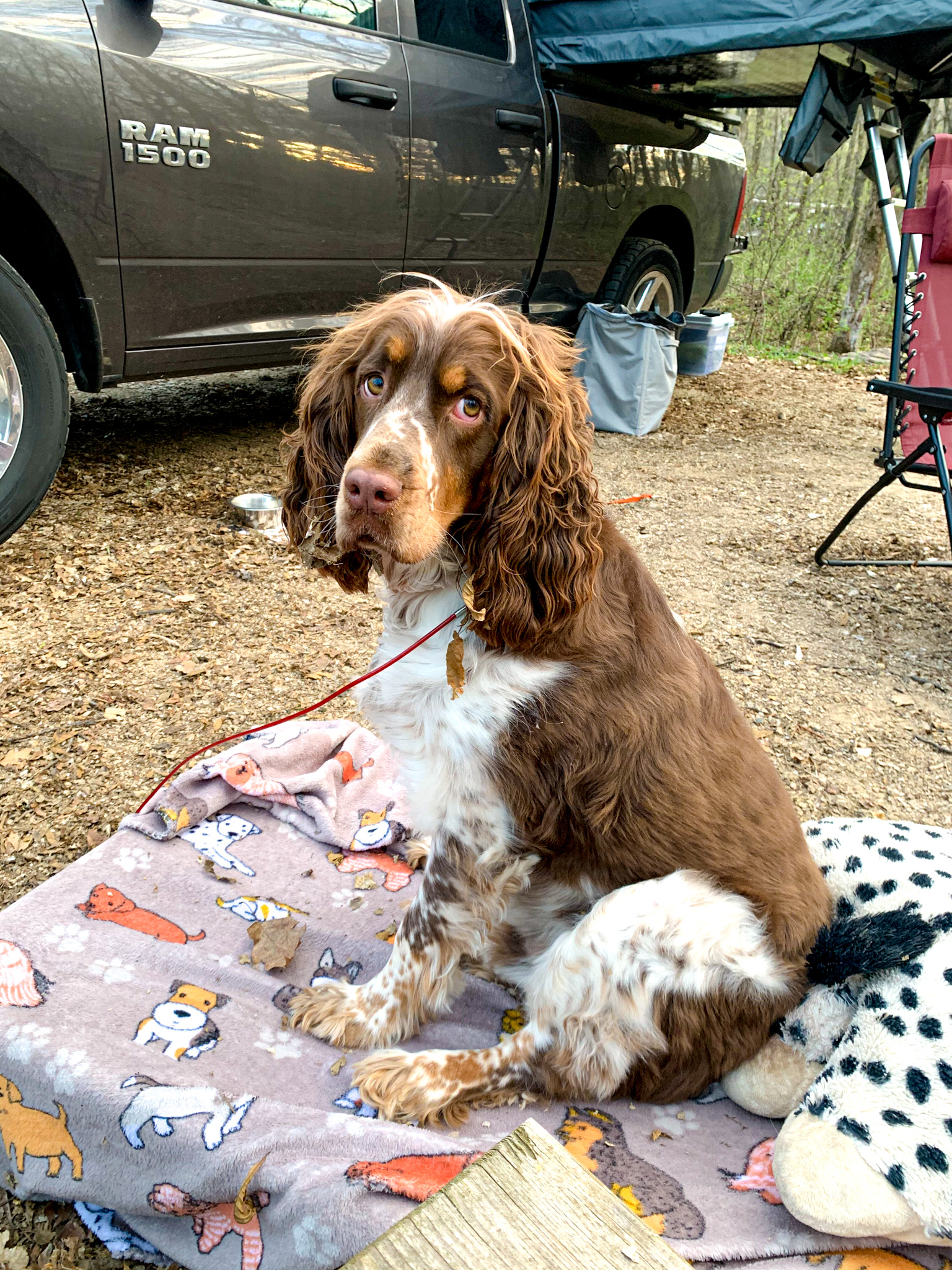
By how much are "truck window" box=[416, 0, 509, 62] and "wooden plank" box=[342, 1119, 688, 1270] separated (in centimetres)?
540

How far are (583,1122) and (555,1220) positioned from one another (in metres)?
1.17

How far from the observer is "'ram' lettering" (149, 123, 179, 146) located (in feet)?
12.6

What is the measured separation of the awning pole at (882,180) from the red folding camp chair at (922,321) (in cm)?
14

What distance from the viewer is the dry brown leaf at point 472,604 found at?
201 cm

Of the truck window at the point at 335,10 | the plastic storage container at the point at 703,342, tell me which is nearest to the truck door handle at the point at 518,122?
the truck window at the point at 335,10

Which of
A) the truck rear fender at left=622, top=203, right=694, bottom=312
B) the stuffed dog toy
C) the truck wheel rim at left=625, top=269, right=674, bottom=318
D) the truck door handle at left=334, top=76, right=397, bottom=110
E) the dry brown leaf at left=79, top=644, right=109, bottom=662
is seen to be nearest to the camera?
the stuffed dog toy

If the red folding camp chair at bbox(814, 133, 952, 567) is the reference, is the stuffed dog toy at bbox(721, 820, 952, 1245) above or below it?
below

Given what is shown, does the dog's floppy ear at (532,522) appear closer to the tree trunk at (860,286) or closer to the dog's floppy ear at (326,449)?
the dog's floppy ear at (326,449)

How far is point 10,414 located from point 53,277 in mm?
676

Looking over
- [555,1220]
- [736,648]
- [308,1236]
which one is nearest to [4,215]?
[736,648]

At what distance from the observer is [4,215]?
3.79 metres

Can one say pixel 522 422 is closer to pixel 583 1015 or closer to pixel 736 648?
pixel 583 1015

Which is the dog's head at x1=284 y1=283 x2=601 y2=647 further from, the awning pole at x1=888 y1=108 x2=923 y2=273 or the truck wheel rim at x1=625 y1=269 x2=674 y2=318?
the truck wheel rim at x1=625 y1=269 x2=674 y2=318

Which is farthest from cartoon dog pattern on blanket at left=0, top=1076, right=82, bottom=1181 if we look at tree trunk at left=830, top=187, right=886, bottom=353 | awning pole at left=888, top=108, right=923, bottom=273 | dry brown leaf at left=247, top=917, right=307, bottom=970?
tree trunk at left=830, top=187, right=886, bottom=353
